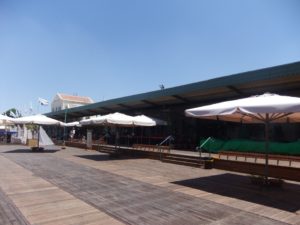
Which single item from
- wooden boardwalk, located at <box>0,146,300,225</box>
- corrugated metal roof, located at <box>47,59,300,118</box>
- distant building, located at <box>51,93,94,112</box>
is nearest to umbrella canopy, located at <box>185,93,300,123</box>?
wooden boardwalk, located at <box>0,146,300,225</box>

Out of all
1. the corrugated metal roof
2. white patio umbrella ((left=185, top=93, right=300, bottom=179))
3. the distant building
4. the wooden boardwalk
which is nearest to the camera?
the wooden boardwalk

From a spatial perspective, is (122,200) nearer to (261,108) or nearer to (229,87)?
(261,108)

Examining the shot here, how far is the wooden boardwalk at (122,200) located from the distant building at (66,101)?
69.7 meters

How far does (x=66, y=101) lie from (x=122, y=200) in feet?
248

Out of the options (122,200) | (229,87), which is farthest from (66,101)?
(122,200)

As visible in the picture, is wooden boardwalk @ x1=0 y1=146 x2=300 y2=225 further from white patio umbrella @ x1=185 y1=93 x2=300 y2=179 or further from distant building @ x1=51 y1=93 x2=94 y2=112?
distant building @ x1=51 y1=93 x2=94 y2=112

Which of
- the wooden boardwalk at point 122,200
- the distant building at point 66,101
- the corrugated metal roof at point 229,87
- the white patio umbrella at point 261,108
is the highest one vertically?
the distant building at point 66,101

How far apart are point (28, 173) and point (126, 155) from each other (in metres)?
8.11

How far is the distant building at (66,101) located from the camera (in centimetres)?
7869

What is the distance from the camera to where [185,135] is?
73.2 ft

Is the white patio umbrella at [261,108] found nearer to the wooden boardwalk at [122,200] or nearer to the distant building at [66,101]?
the wooden boardwalk at [122,200]

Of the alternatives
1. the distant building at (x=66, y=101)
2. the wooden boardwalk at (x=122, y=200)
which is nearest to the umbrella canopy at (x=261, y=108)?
the wooden boardwalk at (x=122, y=200)

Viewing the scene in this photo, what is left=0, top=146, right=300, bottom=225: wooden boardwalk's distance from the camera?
217 inches

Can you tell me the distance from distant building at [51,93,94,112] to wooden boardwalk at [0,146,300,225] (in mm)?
69701
